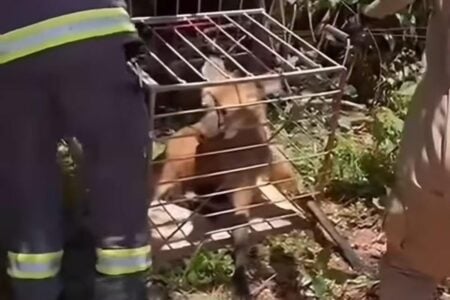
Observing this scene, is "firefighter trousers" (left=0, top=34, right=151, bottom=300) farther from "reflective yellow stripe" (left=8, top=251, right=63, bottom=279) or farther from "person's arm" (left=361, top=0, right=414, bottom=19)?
"person's arm" (left=361, top=0, right=414, bottom=19)

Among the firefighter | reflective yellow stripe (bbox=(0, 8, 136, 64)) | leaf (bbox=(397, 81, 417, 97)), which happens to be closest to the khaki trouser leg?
the firefighter

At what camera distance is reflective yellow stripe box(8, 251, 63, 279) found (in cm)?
126

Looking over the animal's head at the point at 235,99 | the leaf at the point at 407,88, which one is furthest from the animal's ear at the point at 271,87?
the leaf at the point at 407,88

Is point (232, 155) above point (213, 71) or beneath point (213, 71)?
beneath

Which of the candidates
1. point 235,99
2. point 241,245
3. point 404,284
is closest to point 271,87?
point 235,99

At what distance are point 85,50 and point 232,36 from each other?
50cm

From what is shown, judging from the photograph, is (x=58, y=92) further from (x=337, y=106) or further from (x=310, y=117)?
(x=310, y=117)

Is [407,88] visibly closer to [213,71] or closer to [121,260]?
[213,71]

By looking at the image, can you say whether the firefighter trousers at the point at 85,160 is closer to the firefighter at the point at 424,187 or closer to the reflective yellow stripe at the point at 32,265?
the reflective yellow stripe at the point at 32,265

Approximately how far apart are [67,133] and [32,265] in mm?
170

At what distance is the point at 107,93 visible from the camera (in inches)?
47.4

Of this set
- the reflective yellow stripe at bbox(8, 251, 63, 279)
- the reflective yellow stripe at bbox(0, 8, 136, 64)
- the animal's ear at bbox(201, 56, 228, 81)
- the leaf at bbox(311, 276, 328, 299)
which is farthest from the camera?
the leaf at bbox(311, 276, 328, 299)

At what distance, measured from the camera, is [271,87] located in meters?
1.57

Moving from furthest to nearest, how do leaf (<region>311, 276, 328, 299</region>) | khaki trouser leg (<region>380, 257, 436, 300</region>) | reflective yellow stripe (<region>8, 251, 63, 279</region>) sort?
leaf (<region>311, 276, 328, 299</region>), khaki trouser leg (<region>380, 257, 436, 300</region>), reflective yellow stripe (<region>8, 251, 63, 279</region>)
